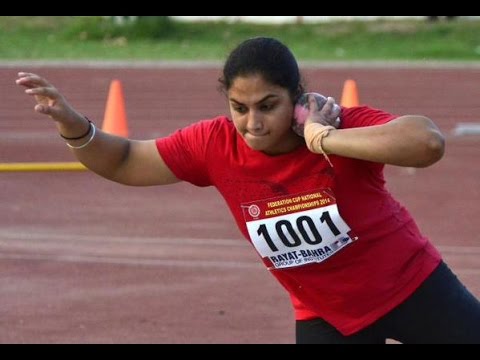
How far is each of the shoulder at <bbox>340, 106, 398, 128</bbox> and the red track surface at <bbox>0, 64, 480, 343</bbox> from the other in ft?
8.09

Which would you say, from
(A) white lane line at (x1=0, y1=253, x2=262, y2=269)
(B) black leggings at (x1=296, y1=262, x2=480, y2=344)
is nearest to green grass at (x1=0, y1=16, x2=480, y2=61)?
(A) white lane line at (x1=0, y1=253, x2=262, y2=269)

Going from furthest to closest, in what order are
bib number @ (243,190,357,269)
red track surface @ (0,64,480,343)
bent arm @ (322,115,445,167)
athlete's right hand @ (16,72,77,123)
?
red track surface @ (0,64,480,343) → athlete's right hand @ (16,72,77,123) → bib number @ (243,190,357,269) → bent arm @ (322,115,445,167)

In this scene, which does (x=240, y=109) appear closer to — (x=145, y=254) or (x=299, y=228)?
(x=299, y=228)

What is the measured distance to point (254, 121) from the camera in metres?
3.77

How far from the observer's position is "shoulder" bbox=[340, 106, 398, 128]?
3912 millimetres

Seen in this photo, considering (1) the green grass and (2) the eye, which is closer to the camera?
(2) the eye

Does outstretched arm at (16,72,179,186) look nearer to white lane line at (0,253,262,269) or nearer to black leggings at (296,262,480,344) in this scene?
black leggings at (296,262,480,344)

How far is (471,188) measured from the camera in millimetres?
10883

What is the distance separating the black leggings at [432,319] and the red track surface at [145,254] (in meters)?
2.41

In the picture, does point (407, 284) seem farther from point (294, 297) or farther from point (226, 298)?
point (226, 298)

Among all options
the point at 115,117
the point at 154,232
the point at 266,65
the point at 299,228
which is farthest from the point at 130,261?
the point at 115,117

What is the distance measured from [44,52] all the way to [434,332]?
2679cm

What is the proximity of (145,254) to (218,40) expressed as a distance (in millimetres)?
25558

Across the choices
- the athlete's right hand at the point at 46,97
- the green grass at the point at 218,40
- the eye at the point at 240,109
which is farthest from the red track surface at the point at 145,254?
the green grass at the point at 218,40
